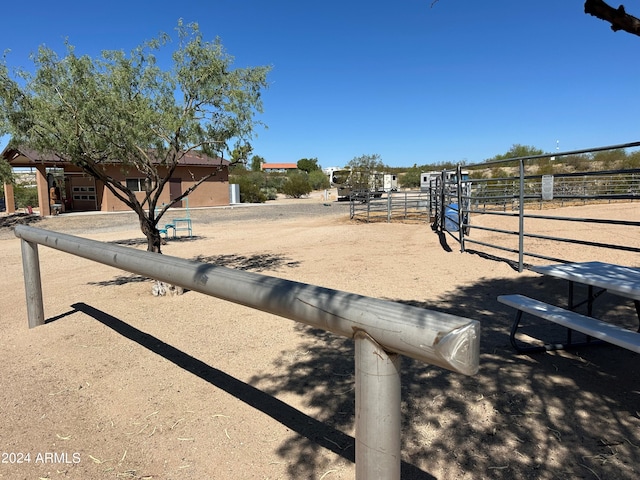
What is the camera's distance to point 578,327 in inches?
117

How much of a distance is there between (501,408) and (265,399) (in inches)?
62.5

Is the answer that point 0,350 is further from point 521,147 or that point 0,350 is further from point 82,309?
point 521,147

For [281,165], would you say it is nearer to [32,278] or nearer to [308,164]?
[308,164]

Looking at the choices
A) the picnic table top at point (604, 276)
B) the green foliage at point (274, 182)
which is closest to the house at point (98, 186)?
the green foliage at point (274, 182)

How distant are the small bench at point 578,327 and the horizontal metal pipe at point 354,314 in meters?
1.93

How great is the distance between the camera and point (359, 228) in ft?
49.2

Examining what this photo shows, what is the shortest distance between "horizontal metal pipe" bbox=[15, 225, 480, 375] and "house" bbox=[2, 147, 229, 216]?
22.9m

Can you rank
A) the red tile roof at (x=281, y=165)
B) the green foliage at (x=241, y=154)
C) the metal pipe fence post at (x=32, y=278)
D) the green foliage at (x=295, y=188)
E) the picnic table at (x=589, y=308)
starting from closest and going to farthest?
the picnic table at (x=589, y=308) < the metal pipe fence post at (x=32, y=278) < the green foliage at (x=241, y=154) < the green foliage at (x=295, y=188) < the red tile roof at (x=281, y=165)

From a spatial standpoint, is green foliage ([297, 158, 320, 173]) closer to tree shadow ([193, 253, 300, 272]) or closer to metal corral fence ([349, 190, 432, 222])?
metal corral fence ([349, 190, 432, 222])

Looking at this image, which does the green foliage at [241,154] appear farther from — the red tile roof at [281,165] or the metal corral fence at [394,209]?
the red tile roof at [281,165]

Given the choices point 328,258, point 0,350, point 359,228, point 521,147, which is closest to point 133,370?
point 0,350

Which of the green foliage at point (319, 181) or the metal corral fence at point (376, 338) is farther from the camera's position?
A: the green foliage at point (319, 181)

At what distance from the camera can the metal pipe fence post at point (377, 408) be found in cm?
136

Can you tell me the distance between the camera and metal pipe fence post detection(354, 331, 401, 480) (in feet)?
4.47
